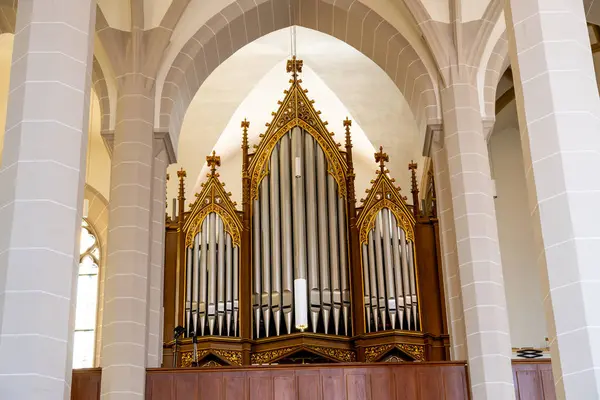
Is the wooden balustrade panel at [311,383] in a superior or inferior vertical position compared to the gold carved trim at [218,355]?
inferior

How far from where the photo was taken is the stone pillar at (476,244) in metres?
10.5

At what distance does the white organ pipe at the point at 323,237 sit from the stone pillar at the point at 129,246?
117 inches

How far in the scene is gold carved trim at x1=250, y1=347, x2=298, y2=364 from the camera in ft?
41.6

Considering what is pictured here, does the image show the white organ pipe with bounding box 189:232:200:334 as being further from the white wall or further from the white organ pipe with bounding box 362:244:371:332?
the white wall

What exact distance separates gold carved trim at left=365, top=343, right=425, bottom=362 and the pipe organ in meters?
0.01

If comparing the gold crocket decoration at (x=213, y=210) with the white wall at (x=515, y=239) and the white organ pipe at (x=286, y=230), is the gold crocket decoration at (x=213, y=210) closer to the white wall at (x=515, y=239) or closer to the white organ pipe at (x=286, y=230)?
the white organ pipe at (x=286, y=230)

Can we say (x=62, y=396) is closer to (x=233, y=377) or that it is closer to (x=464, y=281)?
(x=233, y=377)

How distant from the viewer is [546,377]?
11.0 m

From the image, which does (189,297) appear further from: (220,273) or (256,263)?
(256,263)

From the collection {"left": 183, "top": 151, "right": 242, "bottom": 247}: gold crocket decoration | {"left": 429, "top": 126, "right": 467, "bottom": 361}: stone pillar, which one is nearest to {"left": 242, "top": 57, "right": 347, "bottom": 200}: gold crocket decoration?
{"left": 183, "top": 151, "right": 242, "bottom": 247}: gold crocket decoration

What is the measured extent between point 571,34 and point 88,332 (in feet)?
38.6

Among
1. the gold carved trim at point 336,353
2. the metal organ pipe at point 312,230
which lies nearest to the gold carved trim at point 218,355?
the gold carved trim at point 336,353

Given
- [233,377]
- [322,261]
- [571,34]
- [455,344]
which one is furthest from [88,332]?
[571,34]

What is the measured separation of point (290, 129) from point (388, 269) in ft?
9.19
